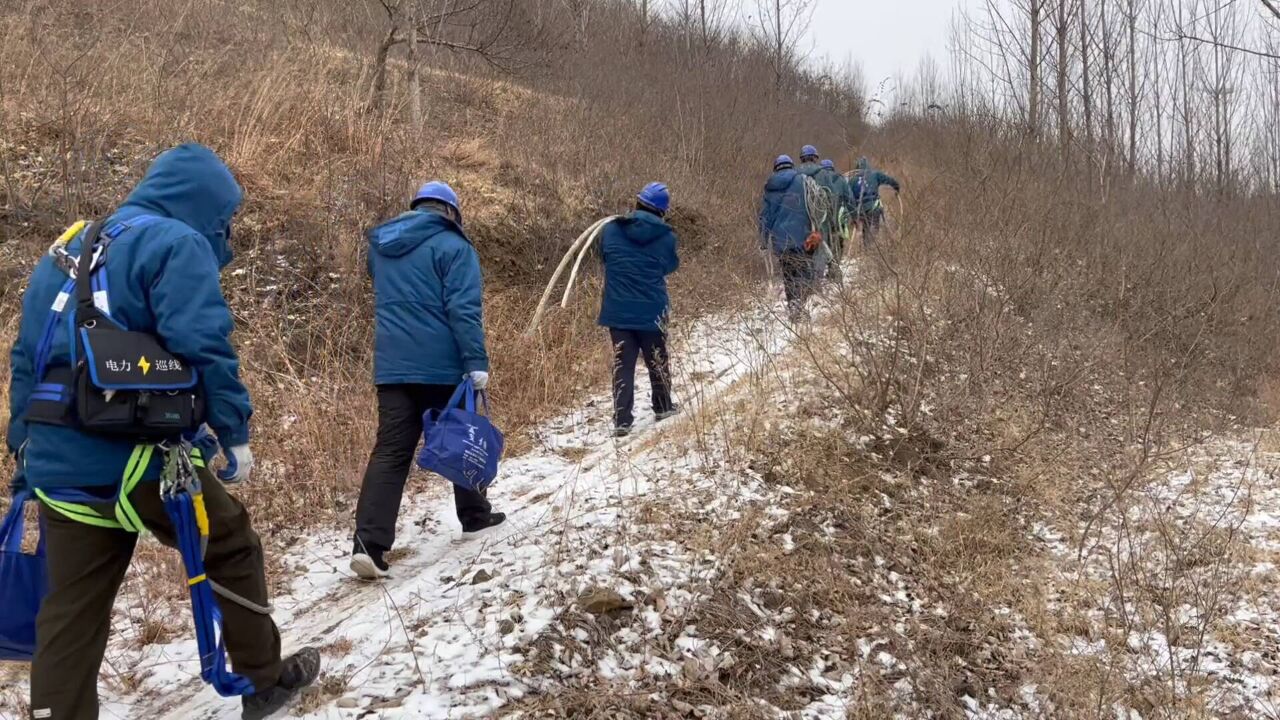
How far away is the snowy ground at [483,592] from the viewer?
2.74m

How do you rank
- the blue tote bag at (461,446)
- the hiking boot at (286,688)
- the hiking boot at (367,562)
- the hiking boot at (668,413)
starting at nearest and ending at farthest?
1. the hiking boot at (286,688)
2. the blue tote bag at (461,446)
3. the hiking boot at (367,562)
4. the hiking boot at (668,413)

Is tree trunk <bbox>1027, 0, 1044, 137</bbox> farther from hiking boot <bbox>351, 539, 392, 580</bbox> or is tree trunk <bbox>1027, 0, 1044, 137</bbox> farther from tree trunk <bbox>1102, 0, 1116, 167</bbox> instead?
hiking boot <bbox>351, 539, 392, 580</bbox>

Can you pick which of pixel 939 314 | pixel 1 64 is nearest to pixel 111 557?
pixel 939 314

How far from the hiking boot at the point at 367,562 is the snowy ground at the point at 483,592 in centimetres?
6

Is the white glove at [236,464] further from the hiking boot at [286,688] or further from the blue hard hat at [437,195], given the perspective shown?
the blue hard hat at [437,195]

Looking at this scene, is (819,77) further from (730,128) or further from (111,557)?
(111,557)

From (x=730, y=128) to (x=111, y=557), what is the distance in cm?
1377

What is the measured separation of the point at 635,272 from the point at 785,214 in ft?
10.4

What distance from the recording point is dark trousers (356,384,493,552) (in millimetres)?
3566

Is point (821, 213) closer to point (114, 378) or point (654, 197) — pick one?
point (654, 197)

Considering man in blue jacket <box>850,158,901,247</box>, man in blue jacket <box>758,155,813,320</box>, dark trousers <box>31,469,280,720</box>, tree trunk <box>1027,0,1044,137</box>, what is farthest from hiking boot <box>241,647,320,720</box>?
tree trunk <box>1027,0,1044,137</box>

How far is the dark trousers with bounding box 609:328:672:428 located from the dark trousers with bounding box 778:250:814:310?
2.03 metres

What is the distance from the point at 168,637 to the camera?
3.23 metres

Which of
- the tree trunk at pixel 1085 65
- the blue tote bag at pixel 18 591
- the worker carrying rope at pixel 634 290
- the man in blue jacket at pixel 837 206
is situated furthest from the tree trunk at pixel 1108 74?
the blue tote bag at pixel 18 591
